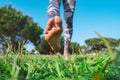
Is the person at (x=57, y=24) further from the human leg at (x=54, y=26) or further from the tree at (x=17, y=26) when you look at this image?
the tree at (x=17, y=26)

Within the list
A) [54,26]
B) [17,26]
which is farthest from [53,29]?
[17,26]

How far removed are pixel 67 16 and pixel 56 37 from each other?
0.92 metres

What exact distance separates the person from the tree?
45.2m

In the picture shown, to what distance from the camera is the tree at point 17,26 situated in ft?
164

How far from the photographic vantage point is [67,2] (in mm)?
4281

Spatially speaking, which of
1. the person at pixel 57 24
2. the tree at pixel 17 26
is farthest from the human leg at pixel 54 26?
the tree at pixel 17 26

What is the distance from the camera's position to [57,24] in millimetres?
3158

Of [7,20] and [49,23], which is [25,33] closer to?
[7,20]

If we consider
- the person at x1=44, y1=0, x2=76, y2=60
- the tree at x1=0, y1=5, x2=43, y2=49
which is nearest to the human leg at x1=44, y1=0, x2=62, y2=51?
the person at x1=44, y1=0, x2=76, y2=60

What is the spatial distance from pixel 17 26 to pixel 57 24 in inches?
1968

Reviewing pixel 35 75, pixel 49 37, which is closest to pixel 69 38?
pixel 49 37

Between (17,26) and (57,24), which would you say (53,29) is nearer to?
(57,24)

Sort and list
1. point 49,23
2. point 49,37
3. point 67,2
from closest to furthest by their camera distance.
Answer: point 49,23
point 49,37
point 67,2

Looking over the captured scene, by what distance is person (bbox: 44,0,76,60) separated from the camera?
10.6 feet
